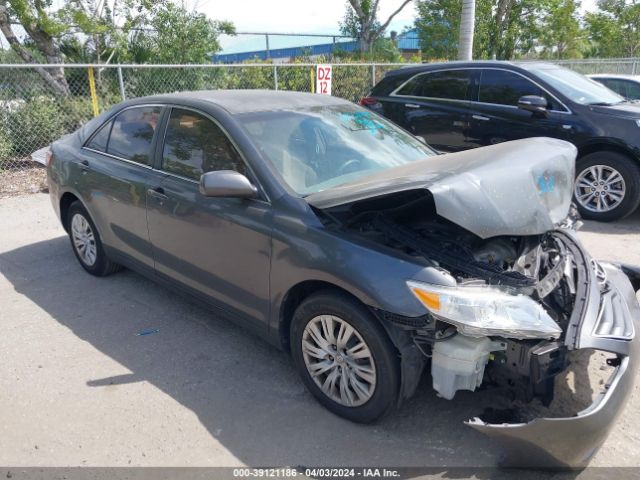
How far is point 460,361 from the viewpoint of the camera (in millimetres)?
2561

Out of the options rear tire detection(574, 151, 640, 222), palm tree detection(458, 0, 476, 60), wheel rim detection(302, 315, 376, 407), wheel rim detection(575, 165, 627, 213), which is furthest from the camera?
palm tree detection(458, 0, 476, 60)

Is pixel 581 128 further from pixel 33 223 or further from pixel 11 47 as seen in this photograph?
pixel 11 47

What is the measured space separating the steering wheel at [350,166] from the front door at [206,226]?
616 mm

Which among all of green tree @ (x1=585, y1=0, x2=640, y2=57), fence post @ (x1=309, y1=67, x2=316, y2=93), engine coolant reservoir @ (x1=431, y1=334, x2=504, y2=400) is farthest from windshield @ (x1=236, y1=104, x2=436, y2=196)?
green tree @ (x1=585, y1=0, x2=640, y2=57)

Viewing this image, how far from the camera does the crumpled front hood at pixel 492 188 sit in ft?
8.47

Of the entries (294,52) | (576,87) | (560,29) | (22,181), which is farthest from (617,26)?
(22,181)

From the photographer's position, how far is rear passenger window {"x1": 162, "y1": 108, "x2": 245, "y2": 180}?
3.54 metres

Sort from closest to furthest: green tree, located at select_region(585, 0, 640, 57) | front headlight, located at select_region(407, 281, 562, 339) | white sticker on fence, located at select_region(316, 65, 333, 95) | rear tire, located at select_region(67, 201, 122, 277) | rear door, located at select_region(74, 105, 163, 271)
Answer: front headlight, located at select_region(407, 281, 562, 339)
rear door, located at select_region(74, 105, 163, 271)
rear tire, located at select_region(67, 201, 122, 277)
white sticker on fence, located at select_region(316, 65, 333, 95)
green tree, located at select_region(585, 0, 640, 57)

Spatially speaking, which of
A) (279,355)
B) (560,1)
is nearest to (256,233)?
(279,355)

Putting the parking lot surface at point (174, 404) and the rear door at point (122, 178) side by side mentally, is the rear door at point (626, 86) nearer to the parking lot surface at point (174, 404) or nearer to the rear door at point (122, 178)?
the parking lot surface at point (174, 404)

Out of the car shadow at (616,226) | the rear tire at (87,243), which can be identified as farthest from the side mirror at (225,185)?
the car shadow at (616,226)

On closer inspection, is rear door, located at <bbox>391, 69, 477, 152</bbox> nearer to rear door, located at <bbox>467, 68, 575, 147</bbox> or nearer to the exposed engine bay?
rear door, located at <bbox>467, 68, 575, 147</bbox>

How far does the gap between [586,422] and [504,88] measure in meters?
5.85

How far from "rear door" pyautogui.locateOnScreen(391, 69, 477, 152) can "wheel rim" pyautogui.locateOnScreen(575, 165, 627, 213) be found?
1.61m
